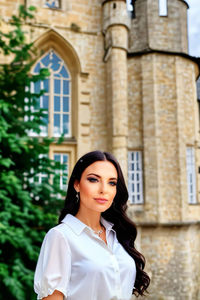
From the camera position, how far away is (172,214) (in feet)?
35.0

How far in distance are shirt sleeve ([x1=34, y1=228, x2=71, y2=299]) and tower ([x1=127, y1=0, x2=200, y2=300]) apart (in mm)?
8938

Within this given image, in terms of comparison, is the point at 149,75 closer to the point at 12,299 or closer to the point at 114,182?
the point at 12,299

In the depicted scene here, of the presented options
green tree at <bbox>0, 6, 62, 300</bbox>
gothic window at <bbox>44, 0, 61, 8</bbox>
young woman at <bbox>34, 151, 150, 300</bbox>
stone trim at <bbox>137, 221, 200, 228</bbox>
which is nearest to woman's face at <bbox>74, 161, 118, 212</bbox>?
young woman at <bbox>34, 151, 150, 300</bbox>

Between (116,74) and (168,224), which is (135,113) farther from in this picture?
(168,224)

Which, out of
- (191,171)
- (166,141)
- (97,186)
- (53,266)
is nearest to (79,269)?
(53,266)

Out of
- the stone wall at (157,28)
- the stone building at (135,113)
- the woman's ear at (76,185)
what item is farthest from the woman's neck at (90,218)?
the stone wall at (157,28)

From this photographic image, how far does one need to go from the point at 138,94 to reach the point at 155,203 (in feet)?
12.4

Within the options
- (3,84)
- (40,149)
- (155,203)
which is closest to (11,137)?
(40,149)

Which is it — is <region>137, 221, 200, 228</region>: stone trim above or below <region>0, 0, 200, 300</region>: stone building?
below

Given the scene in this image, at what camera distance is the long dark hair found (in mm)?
1736

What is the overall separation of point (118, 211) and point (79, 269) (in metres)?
0.50

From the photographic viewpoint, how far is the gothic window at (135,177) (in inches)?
425

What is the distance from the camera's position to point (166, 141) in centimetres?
1104

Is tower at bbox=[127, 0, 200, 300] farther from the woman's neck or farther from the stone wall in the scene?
the woman's neck
